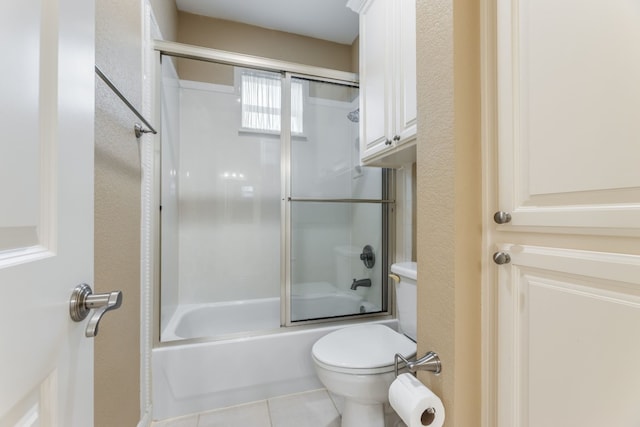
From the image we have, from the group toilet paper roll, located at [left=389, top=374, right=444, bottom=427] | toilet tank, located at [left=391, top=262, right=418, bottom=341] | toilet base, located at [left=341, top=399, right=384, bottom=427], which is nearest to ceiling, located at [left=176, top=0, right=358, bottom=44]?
toilet tank, located at [left=391, top=262, right=418, bottom=341]

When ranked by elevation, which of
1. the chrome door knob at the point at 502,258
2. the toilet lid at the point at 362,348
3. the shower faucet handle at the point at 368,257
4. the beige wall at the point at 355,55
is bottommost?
the toilet lid at the point at 362,348

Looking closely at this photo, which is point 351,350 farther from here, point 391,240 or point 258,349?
point 391,240

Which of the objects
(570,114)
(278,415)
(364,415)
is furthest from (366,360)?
(570,114)

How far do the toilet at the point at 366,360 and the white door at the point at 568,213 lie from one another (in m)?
0.53

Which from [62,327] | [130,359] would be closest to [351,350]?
[130,359]

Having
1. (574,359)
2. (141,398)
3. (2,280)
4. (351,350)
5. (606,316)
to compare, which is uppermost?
(2,280)

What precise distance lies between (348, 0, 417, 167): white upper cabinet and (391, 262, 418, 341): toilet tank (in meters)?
0.61

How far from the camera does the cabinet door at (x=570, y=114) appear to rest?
1.48 feet

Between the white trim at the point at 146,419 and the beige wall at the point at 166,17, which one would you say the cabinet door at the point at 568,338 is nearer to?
the white trim at the point at 146,419

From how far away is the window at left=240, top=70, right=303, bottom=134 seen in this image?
1891mm

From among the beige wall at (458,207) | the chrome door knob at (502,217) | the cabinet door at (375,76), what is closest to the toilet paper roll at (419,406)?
the beige wall at (458,207)

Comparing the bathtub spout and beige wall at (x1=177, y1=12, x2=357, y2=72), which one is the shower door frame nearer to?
the bathtub spout

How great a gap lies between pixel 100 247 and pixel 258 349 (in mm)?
1046

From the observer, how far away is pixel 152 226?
4.65ft
